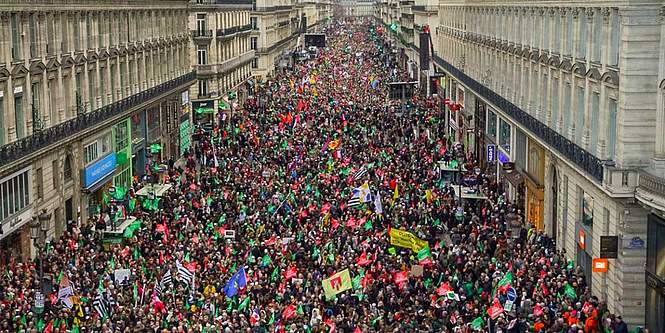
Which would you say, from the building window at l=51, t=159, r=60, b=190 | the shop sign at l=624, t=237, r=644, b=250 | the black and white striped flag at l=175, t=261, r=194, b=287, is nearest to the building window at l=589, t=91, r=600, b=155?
the shop sign at l=624, t=237, r=644, b=250

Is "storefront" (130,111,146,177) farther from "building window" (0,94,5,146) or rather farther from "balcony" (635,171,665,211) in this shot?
"balcony" (635,171,665,211)

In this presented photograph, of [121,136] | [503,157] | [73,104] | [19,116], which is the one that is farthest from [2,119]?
[503,157]

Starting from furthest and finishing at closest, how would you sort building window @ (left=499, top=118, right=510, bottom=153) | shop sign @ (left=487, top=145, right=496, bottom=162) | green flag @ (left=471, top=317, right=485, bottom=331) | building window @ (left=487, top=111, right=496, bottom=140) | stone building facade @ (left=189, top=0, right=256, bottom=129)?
stone building facade @ (left=189, top=0, right=256, bottom=129) < building window @ (left=487, top=111, right=496, bottom=140) < shop sign @ (left=487, top=145, right=496, bottom=162) < building window @ (left=499, top=118, right=510, bottom=153) < green flag @ (left=471, top=317, right=485, bottom=331)

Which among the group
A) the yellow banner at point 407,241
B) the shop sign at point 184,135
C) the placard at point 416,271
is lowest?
the shop sign at point 184,135

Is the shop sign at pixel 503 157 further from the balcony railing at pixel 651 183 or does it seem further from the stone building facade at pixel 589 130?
the balcony railing at pixel 651 183

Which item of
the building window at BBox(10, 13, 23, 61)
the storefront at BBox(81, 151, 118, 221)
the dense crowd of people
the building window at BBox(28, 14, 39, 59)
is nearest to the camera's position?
the dense crowd of people

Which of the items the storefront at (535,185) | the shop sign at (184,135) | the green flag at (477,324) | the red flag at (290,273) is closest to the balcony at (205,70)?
the shop sign at (184,135)

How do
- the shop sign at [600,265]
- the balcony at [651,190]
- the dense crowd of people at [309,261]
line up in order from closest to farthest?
1. the balcony at [651,190]
2. the dense crowd of people at [309,261]
3. the shop sign at [600,265]
